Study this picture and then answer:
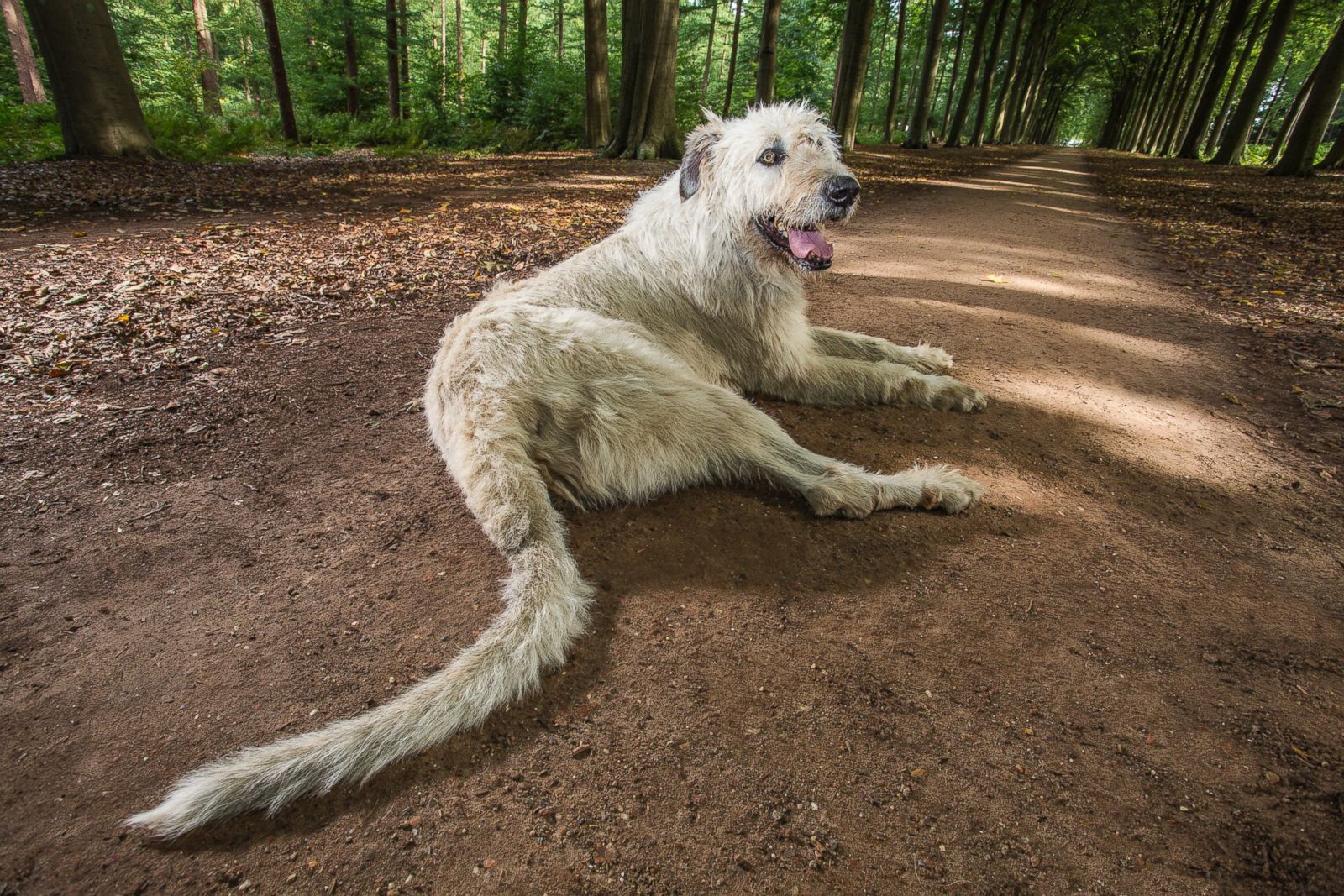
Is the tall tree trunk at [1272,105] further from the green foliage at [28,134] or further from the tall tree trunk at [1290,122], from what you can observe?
the green foliage at [28,134]

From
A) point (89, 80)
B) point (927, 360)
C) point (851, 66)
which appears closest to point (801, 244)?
point (927, 360)

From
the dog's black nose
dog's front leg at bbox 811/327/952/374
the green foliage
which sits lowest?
dog's front leg at bbox 811/327/952/374

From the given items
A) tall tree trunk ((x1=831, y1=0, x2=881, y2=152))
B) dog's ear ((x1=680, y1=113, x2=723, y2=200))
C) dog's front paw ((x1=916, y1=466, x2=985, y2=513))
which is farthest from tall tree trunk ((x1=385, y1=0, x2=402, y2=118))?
dog's front paw ((x1=916, y1=466, x2=985, y2=513))

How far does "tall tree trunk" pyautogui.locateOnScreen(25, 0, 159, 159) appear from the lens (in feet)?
34.8

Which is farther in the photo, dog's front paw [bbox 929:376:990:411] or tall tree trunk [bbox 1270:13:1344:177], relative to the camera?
tall tree trunk [bbox 1270:13:1344:177]

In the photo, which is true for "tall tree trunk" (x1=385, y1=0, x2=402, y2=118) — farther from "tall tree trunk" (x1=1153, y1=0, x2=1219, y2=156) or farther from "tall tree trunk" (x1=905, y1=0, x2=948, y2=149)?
"tall tree trunk" (x1=1153, y1=0, x2=1219, y2=156)

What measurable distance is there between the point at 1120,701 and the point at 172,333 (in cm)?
693

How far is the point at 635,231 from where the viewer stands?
4059 mm

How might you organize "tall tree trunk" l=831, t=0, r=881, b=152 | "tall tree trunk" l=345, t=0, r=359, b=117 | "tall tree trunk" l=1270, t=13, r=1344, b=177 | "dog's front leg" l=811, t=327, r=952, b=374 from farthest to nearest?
"tall tree trunk" l=345, t=0, r=359, b=117, "tall tree trunk" l=831, t=0, r=881, b=152, "tall tree trunk" l=1270, t=13, r=1344, b=177, "dog's front leg" l=811, t=327, r=952, b=374

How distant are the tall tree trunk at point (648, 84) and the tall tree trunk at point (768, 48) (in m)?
2.34

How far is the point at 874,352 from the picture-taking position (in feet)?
15.1

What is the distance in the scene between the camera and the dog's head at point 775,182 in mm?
3441

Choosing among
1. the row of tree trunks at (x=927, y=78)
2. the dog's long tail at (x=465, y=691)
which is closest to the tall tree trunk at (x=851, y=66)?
the row of tree trunks at (x=927, y=78)

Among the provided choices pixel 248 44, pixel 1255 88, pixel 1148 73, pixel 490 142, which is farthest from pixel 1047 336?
pixel 1148 73
